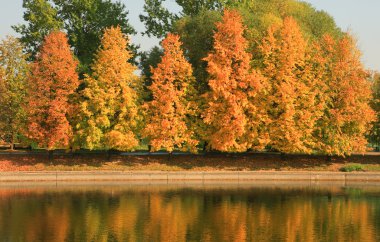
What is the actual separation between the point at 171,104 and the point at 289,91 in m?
11.0

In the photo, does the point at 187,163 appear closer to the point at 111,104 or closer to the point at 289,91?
the point at 111,104

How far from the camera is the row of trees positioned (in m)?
54.6

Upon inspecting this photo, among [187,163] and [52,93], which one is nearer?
[187,163]

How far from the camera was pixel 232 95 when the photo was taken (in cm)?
5441

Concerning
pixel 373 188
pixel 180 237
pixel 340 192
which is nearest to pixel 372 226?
pixel 180 237

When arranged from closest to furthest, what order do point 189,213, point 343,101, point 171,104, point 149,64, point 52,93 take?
point 189,213 → point 171,104 → point 343,101 → point 52,93 → point 149,64

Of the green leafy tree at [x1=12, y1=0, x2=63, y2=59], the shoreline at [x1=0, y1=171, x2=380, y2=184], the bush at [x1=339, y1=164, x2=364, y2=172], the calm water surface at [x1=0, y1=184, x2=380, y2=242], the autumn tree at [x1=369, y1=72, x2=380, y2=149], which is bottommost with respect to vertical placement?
the calm water surface at [x1=0, y1=184, x2=380, y2=242]

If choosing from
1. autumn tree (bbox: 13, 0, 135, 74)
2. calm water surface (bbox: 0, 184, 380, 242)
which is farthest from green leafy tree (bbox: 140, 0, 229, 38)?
calm water surface (bbox: 0, 184, 380, 242)

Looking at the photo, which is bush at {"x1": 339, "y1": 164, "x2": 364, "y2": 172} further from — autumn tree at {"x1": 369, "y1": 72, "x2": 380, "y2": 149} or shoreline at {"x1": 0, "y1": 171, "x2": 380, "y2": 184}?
autumn tree at {"x1": 369, "y1": 72, "x2": 380, "y2": 149}

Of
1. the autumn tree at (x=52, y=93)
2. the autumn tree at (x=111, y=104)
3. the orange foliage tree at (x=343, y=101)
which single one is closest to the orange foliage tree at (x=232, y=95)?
the orange foliage tree at (x=343, y=101)

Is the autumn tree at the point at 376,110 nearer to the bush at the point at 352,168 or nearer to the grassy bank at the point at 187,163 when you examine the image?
the grassy bank at the point at 187,163

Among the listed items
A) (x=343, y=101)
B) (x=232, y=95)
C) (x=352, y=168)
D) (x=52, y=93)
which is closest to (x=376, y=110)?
(x=343, y=101)

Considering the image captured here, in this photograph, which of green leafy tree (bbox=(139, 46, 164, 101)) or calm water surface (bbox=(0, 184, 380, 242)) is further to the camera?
green leafy tree (bbox=(139, 46, 164, 101))

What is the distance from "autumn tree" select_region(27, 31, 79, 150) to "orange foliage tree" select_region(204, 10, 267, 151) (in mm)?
13323
